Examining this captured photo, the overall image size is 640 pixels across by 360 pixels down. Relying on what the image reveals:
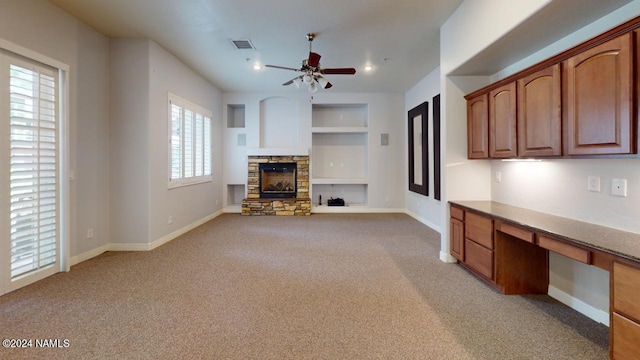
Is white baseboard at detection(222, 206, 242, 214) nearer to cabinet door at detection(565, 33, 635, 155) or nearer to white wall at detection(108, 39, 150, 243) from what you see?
white wall at detection(108, 39, 150, 243)

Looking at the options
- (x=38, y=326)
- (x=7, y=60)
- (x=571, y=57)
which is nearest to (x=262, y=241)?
A: (x=38, y=326)

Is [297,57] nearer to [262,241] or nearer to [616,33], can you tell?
[262,241]

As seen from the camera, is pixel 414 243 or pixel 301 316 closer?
pixel 301 316

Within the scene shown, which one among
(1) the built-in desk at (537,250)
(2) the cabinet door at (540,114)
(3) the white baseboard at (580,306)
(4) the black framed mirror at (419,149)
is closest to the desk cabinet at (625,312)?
(1) the built-in desk at (537,250)

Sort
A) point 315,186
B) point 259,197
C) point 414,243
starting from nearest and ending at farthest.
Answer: point 414,243 < point 259,197 < point 315,186

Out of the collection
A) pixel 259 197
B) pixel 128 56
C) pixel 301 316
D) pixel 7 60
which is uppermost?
pixel 128 56

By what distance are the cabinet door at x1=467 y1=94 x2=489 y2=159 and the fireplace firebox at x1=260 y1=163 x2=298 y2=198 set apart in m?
4.61

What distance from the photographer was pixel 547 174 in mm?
2781

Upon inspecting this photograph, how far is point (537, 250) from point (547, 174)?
76cm

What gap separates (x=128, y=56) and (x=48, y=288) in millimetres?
3216

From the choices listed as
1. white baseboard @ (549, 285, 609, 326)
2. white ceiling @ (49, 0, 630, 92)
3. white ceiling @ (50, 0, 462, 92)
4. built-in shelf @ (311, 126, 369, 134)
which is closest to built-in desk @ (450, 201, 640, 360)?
white baseboard @ (549, 285, 609, 326)

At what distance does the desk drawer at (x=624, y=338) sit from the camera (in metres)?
1.52

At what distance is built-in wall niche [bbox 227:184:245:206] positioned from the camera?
758cm

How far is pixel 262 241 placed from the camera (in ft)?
15.6
